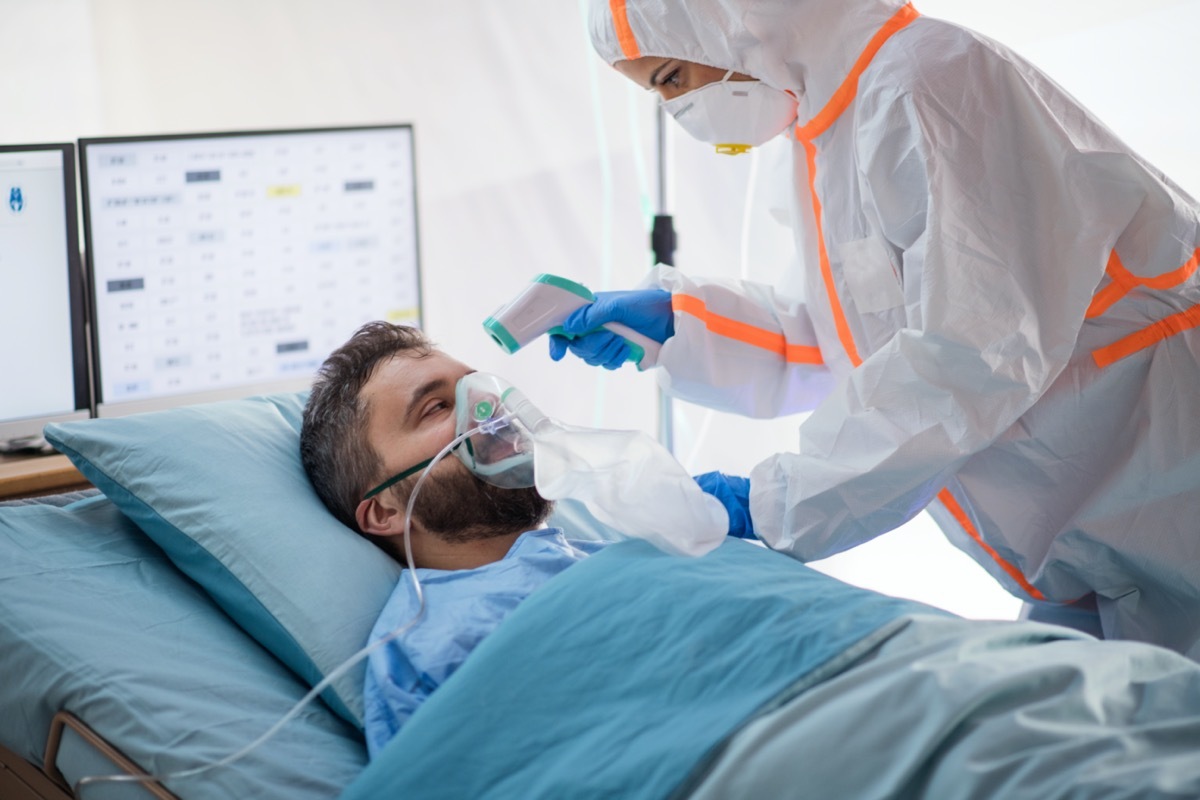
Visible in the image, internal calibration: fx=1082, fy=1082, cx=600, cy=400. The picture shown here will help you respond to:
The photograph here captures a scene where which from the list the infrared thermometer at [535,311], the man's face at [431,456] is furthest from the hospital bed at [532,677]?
the infrared thermometer at [535,311]

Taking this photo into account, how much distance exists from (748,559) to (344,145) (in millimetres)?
1415

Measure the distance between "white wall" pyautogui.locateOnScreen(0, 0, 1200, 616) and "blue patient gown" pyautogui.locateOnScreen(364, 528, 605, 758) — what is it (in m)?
1.64

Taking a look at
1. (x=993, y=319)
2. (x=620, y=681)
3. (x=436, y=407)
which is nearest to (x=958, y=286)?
(x=993, y=319)

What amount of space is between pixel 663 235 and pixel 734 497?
1.33 metres

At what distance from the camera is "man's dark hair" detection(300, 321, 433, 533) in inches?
64.1

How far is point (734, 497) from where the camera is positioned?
1.60 m

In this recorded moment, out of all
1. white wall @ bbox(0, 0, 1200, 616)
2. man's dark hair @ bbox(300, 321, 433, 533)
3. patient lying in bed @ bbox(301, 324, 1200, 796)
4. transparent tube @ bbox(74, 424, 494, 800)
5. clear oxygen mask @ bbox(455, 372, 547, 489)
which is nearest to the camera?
patient lying in bed @ bbox(301, 324, 1200, 796)

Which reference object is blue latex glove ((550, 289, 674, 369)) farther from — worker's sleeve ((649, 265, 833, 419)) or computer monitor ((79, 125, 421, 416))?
computer monitor ((79, 125, 421, 416))

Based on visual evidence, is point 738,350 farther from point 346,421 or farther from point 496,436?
point 346,421

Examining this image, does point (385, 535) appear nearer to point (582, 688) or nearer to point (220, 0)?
point (582, 688)

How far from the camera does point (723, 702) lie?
3.63 feet

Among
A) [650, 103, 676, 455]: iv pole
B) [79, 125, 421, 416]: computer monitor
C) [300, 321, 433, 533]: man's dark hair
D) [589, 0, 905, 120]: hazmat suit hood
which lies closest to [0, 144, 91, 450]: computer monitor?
[79, 125, 421, 416]: computer monitor

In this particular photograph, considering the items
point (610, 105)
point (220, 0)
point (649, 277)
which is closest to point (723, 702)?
point (649, 277)

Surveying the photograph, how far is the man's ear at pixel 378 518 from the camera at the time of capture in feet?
5.27
